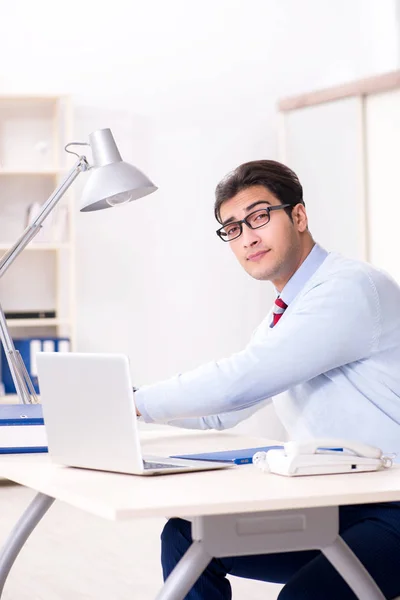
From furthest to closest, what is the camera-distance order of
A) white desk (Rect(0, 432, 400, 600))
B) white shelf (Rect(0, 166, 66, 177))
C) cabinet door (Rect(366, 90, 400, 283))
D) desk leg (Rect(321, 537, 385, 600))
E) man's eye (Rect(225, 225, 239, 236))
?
white shelf (Rect(0, 166, 66, 177)) → cabinet door (Rect(366, 90, 400, 283)) → man's eye (Rect(225, 225, 239, 236)) → desk leg (Rect(321, 537, 385, 600)) → white desk (Rect(0, 432, 400, 600))

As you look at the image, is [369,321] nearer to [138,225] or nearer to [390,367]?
[390,367]

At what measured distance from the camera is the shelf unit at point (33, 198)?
19.1 feet

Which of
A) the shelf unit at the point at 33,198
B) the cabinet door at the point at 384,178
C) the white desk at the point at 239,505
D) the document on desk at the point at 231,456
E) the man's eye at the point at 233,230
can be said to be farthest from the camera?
the shelf unit at the point at 33,198

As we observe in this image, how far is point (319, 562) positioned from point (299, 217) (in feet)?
2.76

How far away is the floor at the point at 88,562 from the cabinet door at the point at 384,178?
1.96 m

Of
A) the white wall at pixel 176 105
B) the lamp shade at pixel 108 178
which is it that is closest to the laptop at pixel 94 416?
the lamp shade at pixel 108 178

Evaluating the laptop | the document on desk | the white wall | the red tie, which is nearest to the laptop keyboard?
the laptop

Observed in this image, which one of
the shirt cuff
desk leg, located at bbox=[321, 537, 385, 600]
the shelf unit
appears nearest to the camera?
desk leg, located at bbox=[321, 537, 385, 600]

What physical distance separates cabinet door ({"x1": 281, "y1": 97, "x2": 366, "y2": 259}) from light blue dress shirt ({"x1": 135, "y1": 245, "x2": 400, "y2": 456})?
362cm

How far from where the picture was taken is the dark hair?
87.7 inches

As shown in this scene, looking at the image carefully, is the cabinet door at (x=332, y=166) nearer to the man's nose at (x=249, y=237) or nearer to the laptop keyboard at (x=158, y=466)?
the man's nose at (x=249, y=237)

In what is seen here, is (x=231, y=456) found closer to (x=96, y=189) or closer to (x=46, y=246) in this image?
(x=96, y=189)

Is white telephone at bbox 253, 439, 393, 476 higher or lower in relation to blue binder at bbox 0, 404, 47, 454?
higher

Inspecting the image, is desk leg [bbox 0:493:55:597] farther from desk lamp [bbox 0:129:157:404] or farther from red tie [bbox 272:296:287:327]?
red tie [bbox 272:296:287:327]
